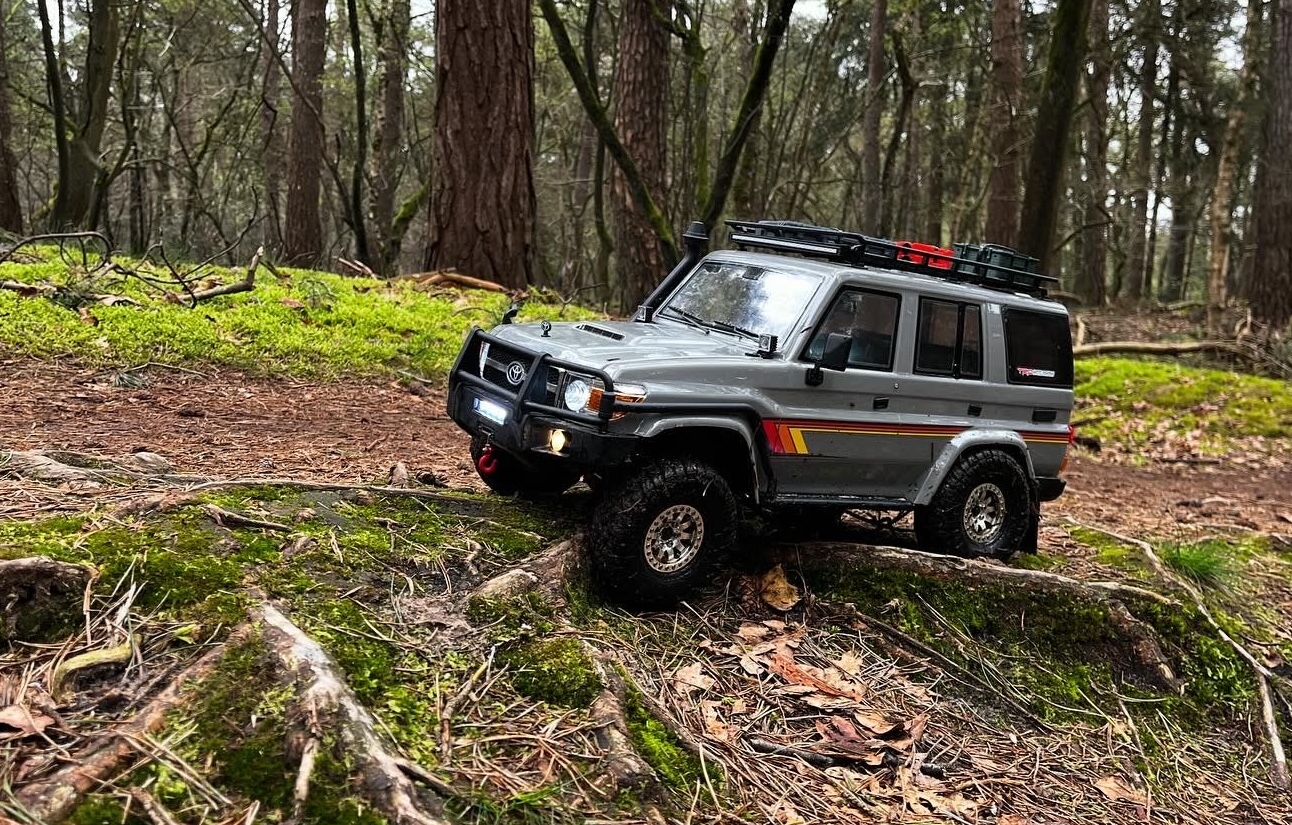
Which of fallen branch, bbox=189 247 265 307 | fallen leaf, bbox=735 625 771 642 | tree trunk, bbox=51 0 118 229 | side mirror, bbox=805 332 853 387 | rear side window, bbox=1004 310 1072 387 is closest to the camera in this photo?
fallen leaf, bbox=735 625 771 642

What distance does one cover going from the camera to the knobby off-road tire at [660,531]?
4246mm

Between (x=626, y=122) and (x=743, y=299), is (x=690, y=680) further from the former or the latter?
(x=626, y=122)

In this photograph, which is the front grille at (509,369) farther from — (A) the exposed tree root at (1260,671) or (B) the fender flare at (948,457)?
(A) the exposed tree root at (1260,671)

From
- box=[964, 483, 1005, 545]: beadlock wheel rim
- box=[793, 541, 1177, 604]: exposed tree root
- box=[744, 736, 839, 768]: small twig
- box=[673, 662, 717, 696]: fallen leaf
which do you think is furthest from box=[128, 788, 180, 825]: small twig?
box=[964, 483, 1005, 545]: beadlock wheel rim

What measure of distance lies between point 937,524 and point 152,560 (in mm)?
4091

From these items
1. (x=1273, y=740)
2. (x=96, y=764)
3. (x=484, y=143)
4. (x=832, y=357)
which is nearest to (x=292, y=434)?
(x=832, y=357)

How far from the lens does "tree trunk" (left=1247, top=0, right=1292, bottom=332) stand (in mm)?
15500

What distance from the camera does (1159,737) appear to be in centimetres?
477

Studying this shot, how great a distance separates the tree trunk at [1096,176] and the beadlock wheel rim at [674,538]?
21316 millimetres

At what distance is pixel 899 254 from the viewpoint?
5559 millimetres

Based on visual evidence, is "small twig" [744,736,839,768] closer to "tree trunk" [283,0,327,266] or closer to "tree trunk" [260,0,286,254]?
"tree trunk" [260,0,286,254]

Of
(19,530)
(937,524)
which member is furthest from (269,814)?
(937,524)

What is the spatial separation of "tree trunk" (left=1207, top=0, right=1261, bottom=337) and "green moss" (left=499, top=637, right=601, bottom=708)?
16029 mm

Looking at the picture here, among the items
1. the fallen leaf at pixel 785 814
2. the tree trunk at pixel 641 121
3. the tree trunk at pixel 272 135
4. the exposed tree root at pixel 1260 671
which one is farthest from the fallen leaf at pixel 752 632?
the tree trunk at pixel 272 135
